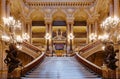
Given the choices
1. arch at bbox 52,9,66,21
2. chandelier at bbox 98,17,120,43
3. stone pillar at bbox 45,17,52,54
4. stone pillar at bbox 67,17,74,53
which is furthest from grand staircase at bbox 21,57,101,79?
arch at bbox 52,9,66,21

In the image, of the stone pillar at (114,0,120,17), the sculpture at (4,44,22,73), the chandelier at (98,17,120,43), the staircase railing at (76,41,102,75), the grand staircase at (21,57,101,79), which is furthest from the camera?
the stone pillar at (114,0,120,17)

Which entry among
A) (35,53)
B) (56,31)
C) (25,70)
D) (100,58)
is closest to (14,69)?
(25,70)

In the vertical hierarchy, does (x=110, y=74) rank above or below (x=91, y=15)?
below

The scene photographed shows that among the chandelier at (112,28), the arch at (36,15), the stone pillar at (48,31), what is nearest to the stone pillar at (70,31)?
the stone pillar at (48,31)

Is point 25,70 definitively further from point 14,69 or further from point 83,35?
point 83,35

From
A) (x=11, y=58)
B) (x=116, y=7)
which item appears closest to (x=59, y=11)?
(x=116, y=7)

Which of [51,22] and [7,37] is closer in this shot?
[7,37]

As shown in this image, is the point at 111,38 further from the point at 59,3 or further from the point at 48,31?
the point at 48,31

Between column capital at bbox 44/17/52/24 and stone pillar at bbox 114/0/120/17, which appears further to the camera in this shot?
column capital at bbox 44/17/52/24

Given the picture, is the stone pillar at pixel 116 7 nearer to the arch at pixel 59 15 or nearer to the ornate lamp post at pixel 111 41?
the ornate lamp post at pixel 111 41

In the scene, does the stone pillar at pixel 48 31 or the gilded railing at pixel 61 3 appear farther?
the gilded railing at pixel 61 3

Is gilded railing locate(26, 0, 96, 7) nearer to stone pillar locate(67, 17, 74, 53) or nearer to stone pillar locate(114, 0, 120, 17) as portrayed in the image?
stone pillar locate(67, 17, 74, 53)

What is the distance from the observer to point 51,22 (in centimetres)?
3288

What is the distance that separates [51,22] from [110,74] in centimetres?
2010
